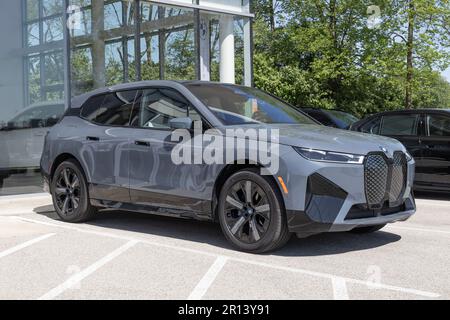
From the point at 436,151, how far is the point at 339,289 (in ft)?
19.6

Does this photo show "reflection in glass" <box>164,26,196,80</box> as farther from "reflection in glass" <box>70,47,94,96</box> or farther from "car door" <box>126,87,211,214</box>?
"car door" <box>126,87,211,214</box>

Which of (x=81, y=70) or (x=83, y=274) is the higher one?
(x=81, y=70)

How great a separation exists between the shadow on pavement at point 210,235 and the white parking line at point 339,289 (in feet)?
3.07

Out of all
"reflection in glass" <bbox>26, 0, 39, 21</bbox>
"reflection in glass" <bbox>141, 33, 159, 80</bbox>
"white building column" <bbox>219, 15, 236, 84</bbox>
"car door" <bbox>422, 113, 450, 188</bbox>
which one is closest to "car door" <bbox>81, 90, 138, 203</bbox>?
"reflection in glass" <bbox>26, 0, 39, 21</bbox>

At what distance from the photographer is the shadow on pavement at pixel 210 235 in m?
6.04

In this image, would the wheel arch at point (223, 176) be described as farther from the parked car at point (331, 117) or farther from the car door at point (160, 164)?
the parked car at point (331, 117)

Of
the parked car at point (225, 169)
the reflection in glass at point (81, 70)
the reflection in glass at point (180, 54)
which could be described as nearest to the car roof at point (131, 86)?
the parked car at point (225, 169)

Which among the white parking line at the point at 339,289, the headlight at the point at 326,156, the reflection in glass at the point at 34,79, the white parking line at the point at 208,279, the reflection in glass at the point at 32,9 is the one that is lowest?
the white parking line at the point at 339,289

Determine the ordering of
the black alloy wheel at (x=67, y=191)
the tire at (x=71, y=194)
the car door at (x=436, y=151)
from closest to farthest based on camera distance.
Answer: the tire at (x=71, y=194)
the black alloy wheel at (x=67, y=191)
the car door at (x=436, y=151)

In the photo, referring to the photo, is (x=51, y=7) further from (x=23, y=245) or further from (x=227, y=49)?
(x=23, y=245)

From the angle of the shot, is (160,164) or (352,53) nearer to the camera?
(160,164)

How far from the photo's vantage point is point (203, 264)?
541cm

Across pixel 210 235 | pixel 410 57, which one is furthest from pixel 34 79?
pixel 410 57

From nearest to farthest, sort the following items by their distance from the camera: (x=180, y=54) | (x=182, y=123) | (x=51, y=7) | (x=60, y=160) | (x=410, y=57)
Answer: (x=182, y=123) < (x=60, y=160) < (x=51, y=7) < (x=180, y=54) < (x=410, y=57)
